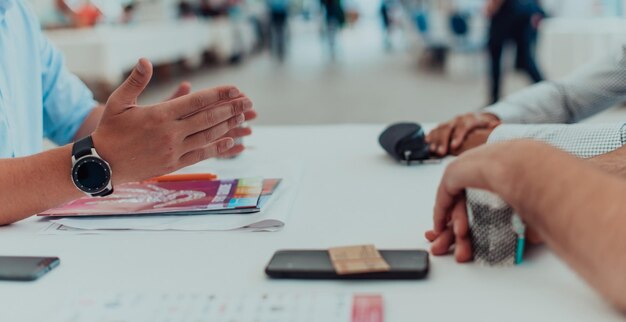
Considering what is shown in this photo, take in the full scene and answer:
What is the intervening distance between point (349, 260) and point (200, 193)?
37cm

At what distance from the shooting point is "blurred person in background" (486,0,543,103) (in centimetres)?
532

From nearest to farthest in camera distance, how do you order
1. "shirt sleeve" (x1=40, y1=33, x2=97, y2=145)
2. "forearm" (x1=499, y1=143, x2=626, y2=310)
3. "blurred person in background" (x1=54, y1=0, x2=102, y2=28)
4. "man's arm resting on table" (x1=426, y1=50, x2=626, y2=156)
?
"forearm" (x1=499, y1=143, x2=626, y2=310) < "man's arm resting on table" (x1=426, y1=50, x2=626, y2=156) < "shirt sleeve" (x1=40, y1=33, x2=97, y2=145) < "blurred person in background" (x1=54, y1=0, x2=102, y2=28)

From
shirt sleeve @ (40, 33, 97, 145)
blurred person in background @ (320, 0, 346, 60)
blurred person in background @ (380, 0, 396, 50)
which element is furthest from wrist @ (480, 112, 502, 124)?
blurred person in background @ (380, 0, 396, 50)

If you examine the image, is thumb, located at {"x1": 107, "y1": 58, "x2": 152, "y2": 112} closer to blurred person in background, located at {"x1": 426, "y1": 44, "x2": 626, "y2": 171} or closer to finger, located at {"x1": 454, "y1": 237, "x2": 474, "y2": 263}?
finger, located at {"x1": 454, "y1": 237, "x2": 474, "y2": 263}

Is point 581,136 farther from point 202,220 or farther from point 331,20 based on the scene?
point 331,20

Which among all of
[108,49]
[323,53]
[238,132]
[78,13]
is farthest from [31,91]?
[323,53]

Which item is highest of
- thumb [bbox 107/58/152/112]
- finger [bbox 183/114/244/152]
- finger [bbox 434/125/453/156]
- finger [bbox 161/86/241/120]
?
thumb [bbox 107/58/152/112]

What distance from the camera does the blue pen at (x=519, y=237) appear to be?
0.69m

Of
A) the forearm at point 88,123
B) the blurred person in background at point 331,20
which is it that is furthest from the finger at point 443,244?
the blurred person in background at point 331,20

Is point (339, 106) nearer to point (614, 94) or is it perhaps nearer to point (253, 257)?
point (614, 94)

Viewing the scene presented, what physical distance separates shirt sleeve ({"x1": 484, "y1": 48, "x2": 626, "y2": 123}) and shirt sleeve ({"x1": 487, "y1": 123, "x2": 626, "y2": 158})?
0.29 m

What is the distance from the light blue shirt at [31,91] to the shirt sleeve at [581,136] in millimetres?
947

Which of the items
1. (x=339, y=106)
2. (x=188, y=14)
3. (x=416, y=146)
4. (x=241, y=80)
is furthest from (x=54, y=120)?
(x=188, y=14)

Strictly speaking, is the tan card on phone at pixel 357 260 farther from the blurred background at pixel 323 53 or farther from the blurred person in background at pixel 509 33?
the blurred person in background at pixel 509 33
